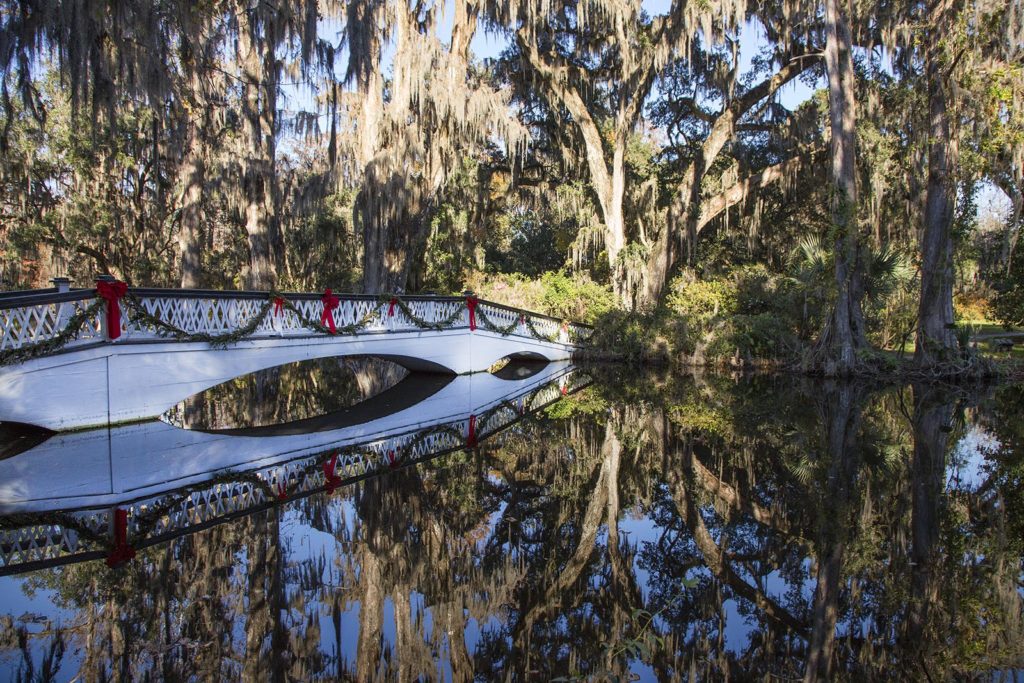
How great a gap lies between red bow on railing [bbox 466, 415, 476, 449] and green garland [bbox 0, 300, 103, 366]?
5.27 metres

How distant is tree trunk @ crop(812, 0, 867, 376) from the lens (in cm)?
1603

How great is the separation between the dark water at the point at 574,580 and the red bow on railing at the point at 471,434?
77cm

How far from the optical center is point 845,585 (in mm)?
4527

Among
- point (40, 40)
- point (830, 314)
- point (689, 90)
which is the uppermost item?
point (689, 90)

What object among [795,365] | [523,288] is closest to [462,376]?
[523,288]

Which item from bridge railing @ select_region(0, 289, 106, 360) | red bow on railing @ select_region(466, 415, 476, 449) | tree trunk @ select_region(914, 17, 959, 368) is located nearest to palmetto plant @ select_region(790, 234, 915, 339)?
tree trunk @ select_region(914, 17, 959, 368)

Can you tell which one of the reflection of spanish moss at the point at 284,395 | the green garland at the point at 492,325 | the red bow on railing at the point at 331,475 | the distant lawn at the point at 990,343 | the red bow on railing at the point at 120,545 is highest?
the green garland at the point at 492,325

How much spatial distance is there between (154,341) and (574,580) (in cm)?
792

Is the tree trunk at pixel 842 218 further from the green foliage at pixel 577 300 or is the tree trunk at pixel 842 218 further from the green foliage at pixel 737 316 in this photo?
the green foliage at pixel 577 300

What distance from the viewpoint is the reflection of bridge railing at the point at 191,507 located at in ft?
16.3

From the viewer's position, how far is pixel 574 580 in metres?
4.66

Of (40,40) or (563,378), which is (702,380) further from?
(40,40)

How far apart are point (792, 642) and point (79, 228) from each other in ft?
79.9

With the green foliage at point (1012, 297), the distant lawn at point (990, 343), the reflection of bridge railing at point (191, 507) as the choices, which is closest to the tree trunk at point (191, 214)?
the reflection of bridge railing at point (191, 507)
